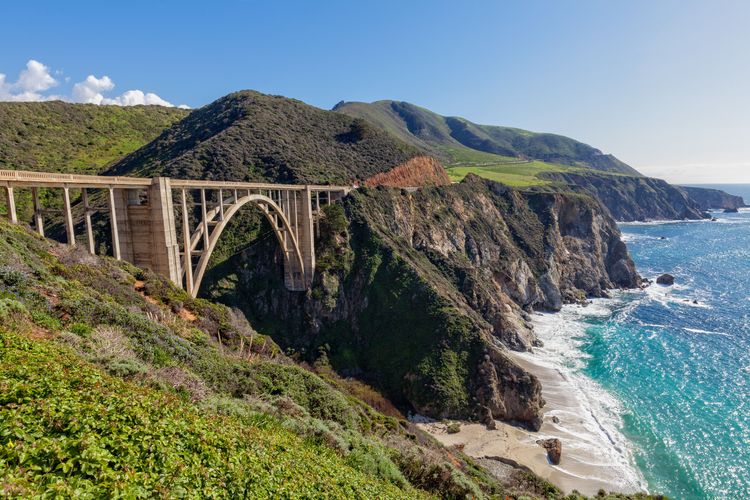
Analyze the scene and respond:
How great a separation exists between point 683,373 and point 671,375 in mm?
1341

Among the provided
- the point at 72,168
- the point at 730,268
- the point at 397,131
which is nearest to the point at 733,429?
the point at 730,268

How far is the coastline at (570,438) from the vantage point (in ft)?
86.7

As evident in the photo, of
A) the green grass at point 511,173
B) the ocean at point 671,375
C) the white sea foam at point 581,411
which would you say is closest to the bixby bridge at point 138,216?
the white sea foam at point 581,411

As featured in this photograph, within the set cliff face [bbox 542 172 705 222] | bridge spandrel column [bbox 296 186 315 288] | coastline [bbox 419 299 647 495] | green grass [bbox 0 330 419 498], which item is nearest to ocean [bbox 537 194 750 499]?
coastline [bbox 419 299 647 495]

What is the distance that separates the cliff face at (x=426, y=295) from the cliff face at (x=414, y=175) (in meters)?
3.91

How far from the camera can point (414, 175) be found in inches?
2606

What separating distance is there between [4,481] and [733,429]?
4340cm

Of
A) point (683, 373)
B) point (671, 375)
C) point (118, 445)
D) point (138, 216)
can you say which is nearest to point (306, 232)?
point (138, 216)

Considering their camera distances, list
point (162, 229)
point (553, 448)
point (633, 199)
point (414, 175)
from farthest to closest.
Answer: point (633, 199) → point (414, 175) → point (553, 448) → point (162, 229)

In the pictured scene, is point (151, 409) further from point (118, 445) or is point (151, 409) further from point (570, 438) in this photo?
point (570, 438)

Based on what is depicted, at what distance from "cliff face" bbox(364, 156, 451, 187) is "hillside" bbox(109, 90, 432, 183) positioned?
1400mm

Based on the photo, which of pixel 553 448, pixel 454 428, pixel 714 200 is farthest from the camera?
pixel 714 200

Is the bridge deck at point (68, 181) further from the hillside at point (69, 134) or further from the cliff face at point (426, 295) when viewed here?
the hillside at point (69, 134)

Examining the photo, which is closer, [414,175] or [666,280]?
[414,175]
